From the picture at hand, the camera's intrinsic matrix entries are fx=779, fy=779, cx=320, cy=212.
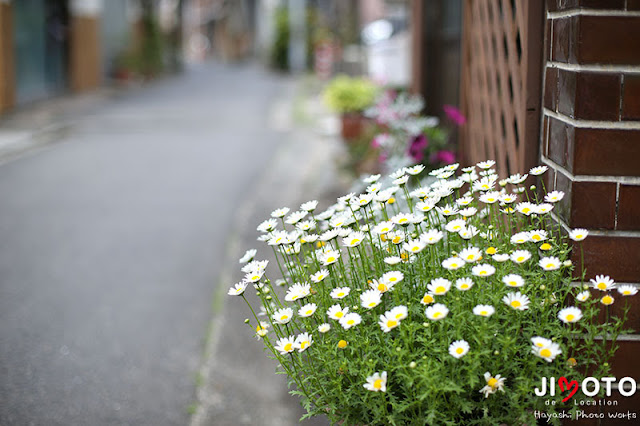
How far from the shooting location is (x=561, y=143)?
235cm

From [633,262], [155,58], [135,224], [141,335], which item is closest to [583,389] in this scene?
[633,262]

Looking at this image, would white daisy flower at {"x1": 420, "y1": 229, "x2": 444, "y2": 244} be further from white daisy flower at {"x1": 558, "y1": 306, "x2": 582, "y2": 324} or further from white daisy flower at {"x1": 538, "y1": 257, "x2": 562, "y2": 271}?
white daisy flower at {"x1": 558, "y1": 306, "x2": 582, "y2": 324}

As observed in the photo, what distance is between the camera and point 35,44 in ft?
51.7

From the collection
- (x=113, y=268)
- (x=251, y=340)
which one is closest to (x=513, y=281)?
(x=251, y=340)

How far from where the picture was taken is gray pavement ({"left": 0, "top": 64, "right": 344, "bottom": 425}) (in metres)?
3.52

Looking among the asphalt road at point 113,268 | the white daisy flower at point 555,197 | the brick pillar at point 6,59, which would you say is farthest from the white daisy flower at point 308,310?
the brick pillar at point 6,59

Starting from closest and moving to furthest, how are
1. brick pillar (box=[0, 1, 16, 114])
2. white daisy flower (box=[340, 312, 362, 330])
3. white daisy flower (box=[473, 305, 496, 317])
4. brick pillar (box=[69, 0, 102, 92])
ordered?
white daisy flower (box=[473, 305, 496, 317]), white daisy flower (box=[340, 312, 362, 330]), brick pillar (box=[0, 1, 16, 114]), brick pillar (box=[69, 0, 102, 92])

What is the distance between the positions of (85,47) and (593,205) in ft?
58.0

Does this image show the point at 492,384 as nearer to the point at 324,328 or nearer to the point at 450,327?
the point at 450,327

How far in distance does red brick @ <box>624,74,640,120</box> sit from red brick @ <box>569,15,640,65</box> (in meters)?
0.06

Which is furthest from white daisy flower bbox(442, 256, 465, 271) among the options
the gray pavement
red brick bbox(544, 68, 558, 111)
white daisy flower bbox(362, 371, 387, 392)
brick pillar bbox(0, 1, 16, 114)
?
brick pillar bbox(0, 1, 16, 114)

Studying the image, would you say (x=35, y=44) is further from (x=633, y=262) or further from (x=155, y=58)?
(x=633, y=262)

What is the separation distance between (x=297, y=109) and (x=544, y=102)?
1232 cm

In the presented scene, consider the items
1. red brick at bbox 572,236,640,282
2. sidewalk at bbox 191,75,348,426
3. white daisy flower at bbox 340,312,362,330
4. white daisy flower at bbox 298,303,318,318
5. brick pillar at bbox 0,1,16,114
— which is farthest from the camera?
brick pillar at bbox 0,1,16,114
